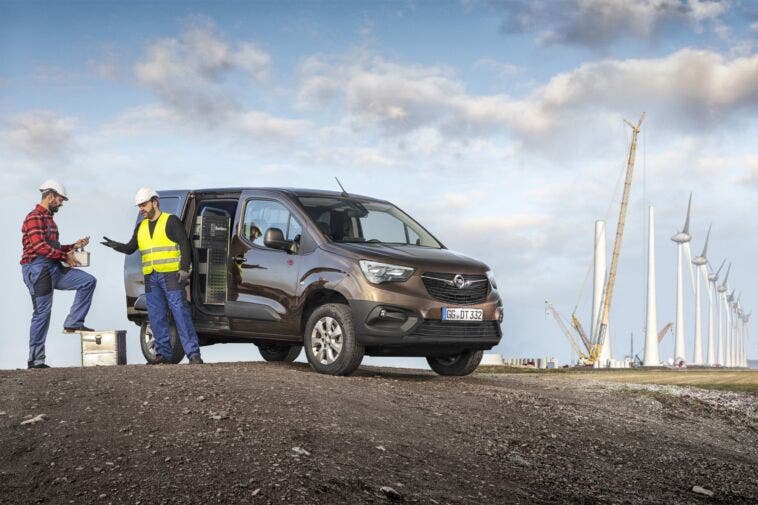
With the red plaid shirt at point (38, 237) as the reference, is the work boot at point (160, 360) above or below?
below

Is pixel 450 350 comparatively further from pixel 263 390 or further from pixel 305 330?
pixel 263 390

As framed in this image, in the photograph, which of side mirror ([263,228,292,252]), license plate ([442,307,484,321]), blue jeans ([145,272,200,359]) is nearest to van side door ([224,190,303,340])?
side mirror ([263,228,292,252])

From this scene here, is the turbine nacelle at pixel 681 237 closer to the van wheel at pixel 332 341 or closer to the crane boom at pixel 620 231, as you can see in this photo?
the crane boom at pixel 620 231

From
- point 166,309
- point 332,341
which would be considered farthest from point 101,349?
point 332,341

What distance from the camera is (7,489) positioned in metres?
6.28

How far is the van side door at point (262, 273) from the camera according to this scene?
11258 millimetres

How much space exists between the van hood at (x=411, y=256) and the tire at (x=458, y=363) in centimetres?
158

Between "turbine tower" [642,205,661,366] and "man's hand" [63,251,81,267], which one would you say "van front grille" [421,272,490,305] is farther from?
"turbine tower" [642,205,661,366]

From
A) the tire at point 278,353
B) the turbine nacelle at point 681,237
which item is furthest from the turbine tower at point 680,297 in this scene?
the tire at point 278,353

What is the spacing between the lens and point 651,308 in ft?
237

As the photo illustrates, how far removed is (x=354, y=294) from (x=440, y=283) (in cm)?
108

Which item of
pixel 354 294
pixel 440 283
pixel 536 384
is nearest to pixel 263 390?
pixel 354 294

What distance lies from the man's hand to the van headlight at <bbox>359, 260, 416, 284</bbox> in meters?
4.63

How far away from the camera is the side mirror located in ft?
36.2
